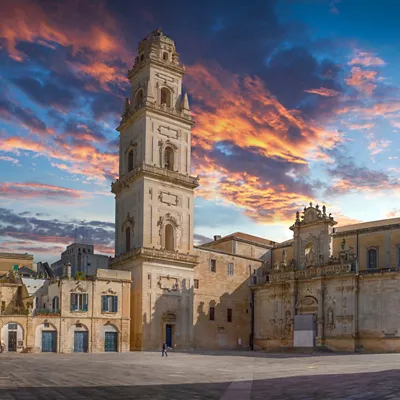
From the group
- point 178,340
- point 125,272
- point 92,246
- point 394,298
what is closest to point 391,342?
point 394,298

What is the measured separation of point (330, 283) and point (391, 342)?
8.98 metres

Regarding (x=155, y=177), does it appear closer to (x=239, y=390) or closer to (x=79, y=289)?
(x=79, y=289)

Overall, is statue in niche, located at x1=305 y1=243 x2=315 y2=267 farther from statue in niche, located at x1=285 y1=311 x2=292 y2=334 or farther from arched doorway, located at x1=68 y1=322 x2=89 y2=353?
arched doorway, located at x1=68 y1=322 x2=89 y2=353

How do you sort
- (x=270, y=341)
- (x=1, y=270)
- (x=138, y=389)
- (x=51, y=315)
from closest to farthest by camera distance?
(x=138, y=389) < (x=51, y=315) < (x=270, y=341) < (x=1, y=270)

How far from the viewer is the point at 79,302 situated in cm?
5416

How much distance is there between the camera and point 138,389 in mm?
19797

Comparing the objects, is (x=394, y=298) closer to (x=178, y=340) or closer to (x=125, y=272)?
(x=178, y=340)

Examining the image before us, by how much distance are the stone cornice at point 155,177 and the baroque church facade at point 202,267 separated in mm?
124

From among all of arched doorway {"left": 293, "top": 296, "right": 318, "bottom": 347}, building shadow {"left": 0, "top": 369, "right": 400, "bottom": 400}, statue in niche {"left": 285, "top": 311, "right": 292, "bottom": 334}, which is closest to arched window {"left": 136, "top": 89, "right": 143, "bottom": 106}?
arched doorway {"left": 293, "top": 296, "right": 318, "bottom": 347}

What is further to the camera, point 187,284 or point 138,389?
point 187,284

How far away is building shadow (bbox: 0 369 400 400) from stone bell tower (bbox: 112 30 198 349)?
35996 millimetres

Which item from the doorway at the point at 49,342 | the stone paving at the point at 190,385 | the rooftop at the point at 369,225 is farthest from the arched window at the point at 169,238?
the stone paving at the point at 190,385

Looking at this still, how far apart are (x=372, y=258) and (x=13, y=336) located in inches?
1513

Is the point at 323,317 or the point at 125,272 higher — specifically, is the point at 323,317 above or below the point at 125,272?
below
